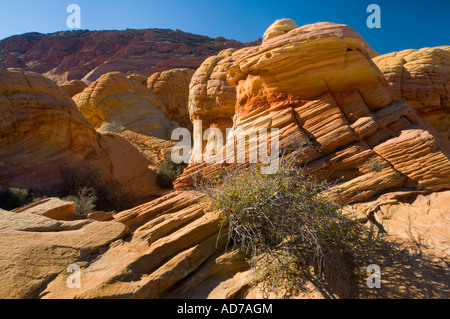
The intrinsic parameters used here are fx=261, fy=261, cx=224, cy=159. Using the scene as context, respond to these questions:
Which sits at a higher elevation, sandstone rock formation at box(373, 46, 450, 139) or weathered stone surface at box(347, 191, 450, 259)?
sandstone rock formation at box(373, 46, 450, 139)

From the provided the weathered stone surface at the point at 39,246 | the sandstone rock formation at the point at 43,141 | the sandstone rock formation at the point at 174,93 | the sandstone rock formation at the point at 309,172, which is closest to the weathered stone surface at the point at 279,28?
the sandstone rock formation at the point at 309,172

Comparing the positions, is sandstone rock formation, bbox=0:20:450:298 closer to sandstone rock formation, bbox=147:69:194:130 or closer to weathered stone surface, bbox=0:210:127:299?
weathered stone surface, bbox=0:210:127:299

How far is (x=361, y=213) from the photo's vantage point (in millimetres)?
4758

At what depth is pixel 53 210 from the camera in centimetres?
477

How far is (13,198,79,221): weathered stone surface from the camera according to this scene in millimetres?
4684

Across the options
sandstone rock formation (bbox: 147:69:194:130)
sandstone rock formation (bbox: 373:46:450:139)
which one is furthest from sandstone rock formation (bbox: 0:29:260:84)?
sandstone rock formation (bbox: 373:46:450:139)

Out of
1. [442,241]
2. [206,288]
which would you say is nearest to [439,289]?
[442,241]

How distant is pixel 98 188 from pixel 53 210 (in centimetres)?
596

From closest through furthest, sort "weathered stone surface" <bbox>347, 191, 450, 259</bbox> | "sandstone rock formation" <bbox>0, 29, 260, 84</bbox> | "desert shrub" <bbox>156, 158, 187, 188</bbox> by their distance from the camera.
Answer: "weathered stone surface" <bbox>347, 191, 450, 259</bbox>, "desert shrub" <bbox>156, 158, 187, 188</bbox>, "sandstone rock formation" <bbox>0, 29, 260, 84</bbox>

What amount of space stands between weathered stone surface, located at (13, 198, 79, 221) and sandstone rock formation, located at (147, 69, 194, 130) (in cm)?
1786

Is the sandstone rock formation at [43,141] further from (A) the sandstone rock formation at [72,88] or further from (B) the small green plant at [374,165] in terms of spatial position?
(A) the sandstone rock formation at [72,88]

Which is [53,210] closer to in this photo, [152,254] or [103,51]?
[152,254]
